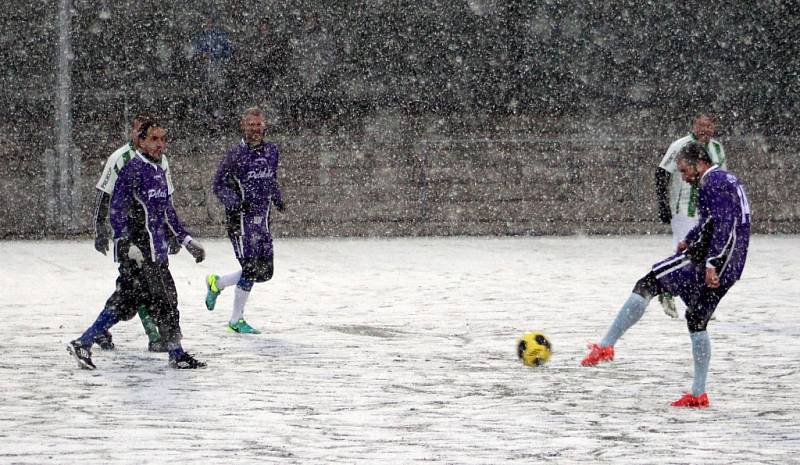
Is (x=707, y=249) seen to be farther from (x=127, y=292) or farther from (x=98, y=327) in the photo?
(x=98, y=327)

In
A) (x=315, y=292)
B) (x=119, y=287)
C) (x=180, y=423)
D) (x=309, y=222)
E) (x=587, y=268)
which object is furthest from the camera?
(x=309, y=222)

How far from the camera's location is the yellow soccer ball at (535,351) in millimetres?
8773

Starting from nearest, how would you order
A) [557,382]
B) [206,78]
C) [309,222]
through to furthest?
[557,382]
[309,222]
[206,78]

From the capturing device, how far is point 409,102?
24.9 meters

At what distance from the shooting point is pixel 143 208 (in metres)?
8.78

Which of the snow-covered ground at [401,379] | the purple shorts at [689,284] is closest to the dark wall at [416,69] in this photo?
the snow-covered ground at [401,379]

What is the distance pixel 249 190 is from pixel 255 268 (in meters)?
0.58

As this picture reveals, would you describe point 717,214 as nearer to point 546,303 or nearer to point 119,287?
point 119,287

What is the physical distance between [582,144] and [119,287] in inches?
550

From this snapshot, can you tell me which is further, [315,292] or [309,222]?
[309,222]

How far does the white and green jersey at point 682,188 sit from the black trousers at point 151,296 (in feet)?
13.7

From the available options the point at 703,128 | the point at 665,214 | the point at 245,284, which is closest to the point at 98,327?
the point at 245,284

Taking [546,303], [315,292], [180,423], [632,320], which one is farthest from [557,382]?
[315,292]

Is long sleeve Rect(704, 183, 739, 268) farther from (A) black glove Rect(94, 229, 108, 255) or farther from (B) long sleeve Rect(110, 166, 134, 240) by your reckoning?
(A) black glove Rect(94, 229, 108, 255)
